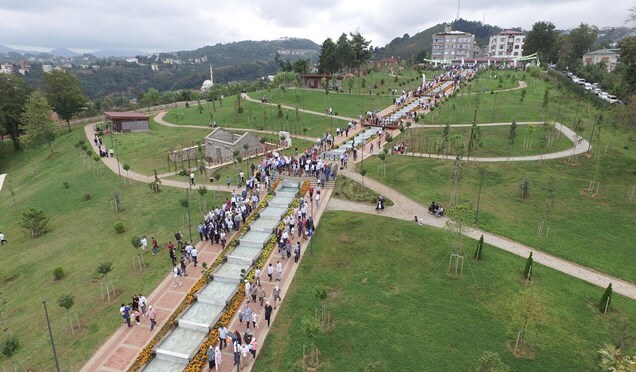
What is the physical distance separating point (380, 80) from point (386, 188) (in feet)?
188

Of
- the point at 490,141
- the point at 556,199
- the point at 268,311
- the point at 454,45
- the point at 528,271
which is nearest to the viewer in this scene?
the point at 268,311

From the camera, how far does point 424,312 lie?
22.1 meters

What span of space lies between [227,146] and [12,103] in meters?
45.3

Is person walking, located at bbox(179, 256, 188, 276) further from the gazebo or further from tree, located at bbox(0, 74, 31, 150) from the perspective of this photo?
tree, located at bbox(0, 74, 31, 150)

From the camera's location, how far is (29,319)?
2434 cm

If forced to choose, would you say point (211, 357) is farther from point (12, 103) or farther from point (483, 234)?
point (12, 103)

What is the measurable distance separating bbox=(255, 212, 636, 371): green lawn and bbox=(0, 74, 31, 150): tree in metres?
64.5

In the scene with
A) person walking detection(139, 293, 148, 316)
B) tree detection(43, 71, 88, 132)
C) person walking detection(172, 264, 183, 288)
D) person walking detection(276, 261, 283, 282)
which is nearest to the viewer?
person walking detection(139, 293, 148, 316)

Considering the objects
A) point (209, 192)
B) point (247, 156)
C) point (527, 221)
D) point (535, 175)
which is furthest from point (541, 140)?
point (209, 192)

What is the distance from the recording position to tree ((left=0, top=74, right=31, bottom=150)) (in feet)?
218

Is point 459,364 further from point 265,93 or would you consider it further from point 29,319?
point 265,93

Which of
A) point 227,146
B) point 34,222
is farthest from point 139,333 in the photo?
point 227,146

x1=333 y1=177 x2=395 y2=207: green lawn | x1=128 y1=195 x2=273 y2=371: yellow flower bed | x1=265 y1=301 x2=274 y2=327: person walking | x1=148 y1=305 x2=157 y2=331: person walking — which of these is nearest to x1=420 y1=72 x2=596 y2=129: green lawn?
x1=333 y1=177 x2=395 y2=207: green lawn

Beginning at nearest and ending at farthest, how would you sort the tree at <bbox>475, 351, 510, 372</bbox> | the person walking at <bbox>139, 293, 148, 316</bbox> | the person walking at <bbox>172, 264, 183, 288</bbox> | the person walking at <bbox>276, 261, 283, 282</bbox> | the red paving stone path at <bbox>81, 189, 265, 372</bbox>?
the tree at <bbox>475, 351, 510, 372</bbox>
the red paving stone path at <bbox>81, 189, 265, 372</bbox>
the person walking at <bbox>139, 293, 148, 316</bbox>
the person walking at <bbox>276, 261, 283, 282</bbox>
the person walking at <bbox>172, 264, 183, 288</bbox>
